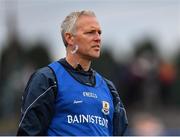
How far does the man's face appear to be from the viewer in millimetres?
7332

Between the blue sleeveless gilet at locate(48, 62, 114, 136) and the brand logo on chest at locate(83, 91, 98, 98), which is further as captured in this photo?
the brand logo on chest at locate(83, 91, 98, 98)

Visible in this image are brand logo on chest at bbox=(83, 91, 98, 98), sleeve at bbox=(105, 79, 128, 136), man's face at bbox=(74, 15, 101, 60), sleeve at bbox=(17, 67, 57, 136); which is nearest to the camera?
sleeve at bbox=(17, 67, 57, 136)

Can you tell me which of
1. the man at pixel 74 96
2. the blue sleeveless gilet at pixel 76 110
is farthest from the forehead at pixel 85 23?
the blue sleeveless gilet at pixel 76 110

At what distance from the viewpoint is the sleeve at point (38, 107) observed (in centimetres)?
699

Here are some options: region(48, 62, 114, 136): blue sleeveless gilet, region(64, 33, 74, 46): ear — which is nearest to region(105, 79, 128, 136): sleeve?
region(48, 62, 114, 136): blue sleeveless gilet

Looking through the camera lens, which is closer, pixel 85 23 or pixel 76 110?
pixel 76 110

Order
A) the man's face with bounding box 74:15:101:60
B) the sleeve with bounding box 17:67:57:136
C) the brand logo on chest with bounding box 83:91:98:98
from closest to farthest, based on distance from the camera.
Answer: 1. the sleeve with bounding box 17:67:57:136
2. the brand logo on chest with bounding box 83:91:98:98
3. the man's face with bounding box 74:15:101:60

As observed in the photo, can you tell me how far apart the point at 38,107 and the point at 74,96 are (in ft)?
1.04

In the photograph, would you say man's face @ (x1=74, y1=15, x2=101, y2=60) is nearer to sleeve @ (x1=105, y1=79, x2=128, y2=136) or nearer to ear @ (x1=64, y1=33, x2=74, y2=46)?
ear @ (x1=64, y1=33, x2=74, y2=46)

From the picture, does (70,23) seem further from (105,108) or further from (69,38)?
(105,108)

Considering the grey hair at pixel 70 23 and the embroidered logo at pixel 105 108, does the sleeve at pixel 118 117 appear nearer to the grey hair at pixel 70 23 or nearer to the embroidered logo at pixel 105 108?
the embroidered logo at pixel 105 108

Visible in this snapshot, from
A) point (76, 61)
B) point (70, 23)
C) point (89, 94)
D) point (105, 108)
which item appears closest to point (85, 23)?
point (70, 23)

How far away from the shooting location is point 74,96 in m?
7.15

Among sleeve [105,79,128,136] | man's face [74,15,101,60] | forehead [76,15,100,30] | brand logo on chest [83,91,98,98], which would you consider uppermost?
forehead [76,15,100,30]
